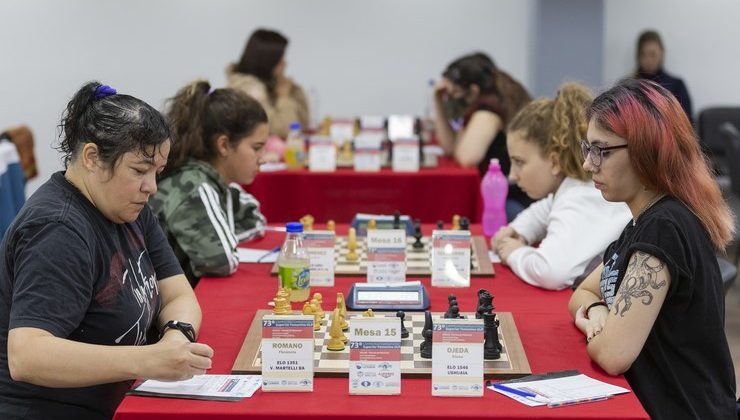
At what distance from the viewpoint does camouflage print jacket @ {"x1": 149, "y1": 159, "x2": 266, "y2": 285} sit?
2.96m

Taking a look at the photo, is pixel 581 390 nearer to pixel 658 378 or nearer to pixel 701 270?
pixel 658 378

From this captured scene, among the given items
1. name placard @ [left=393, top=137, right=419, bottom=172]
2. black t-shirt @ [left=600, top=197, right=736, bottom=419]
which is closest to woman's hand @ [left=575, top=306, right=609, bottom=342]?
black t-shirt @ [left=600, top=197, right=736, bottom=419]

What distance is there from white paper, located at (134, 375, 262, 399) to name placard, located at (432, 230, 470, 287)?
3.07 feet

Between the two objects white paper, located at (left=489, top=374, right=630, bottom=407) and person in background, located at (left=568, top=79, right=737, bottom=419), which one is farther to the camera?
person in background, located at (left=568, top=79, right=737, bottom=419)

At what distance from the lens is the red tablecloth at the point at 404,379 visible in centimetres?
189

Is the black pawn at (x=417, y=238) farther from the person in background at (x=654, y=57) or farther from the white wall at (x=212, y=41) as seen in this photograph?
the white wall at (x=212, y=41)

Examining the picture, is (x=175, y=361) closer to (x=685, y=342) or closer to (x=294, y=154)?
(x=685, y=342)

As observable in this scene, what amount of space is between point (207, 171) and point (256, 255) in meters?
0.33

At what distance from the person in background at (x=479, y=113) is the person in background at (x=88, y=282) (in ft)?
9.61

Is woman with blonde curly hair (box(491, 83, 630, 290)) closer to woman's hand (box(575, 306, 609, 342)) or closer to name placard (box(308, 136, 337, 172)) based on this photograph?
Result: woman's hand (box(575, 306, 609, 342))

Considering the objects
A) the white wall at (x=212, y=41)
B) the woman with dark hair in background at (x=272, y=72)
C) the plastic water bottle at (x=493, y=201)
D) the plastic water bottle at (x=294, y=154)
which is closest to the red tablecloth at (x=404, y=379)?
the plastic water bottle at (x=493, y=201)

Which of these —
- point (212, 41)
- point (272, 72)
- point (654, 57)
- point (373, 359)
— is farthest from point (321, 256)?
point (212, 41)

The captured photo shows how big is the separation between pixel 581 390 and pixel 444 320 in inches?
12.7

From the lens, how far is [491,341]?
86.4 inches
